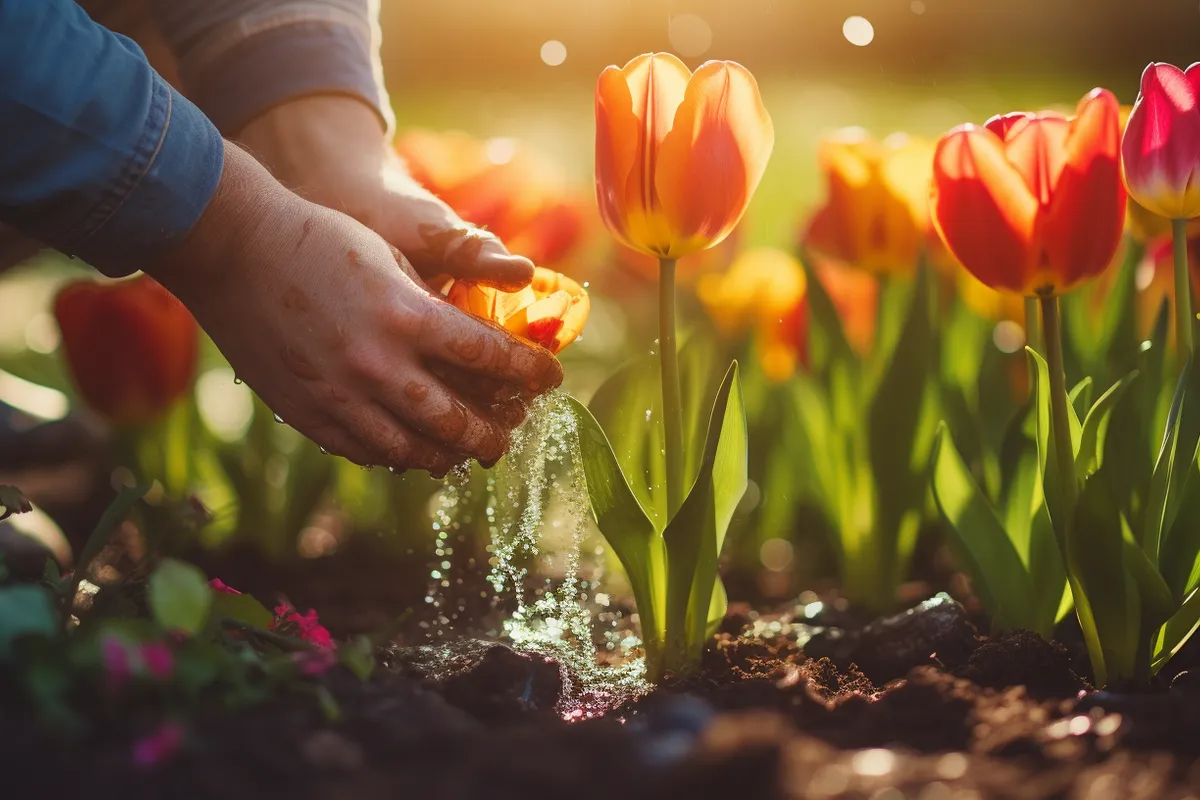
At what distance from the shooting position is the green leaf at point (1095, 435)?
110cm

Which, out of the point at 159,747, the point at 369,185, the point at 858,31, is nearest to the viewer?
the point at 159,747

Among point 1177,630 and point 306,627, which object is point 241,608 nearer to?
point 306,627

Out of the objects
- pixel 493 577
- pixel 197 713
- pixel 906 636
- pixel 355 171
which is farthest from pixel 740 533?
pixel 197 713

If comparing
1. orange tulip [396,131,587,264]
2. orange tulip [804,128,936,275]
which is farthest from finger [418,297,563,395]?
orange tulip [804,128,936,275]

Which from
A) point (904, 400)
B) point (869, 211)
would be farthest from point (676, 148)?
point (869, 211)

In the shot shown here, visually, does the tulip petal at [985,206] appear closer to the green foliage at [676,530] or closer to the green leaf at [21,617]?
the green foliage at [676,530]

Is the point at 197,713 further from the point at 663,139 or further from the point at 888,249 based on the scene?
the point at 888,249

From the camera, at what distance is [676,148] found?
111 cm

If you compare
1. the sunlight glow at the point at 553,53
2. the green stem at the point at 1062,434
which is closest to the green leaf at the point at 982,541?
the green stem at the point at 1062,434

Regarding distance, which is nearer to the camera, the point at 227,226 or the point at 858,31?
the point at 227,226

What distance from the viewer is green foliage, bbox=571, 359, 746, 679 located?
3.76ft

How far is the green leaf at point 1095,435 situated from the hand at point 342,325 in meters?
0.52

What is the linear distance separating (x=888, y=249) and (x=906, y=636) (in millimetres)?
806

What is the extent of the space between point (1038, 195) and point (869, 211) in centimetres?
79
